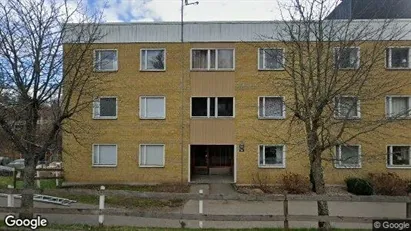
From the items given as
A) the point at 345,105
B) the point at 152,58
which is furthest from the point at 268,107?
the point at 345,105

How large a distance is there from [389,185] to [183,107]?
469 inches

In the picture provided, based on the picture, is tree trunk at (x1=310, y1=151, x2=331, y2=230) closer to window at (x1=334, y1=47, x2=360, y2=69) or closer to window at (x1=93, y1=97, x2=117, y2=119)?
window at (x1=334, y1=47, x2=360, y2=69)

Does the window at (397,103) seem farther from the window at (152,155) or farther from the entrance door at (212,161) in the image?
the window at (152,155)

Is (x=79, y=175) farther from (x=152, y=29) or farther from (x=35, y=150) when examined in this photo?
(x=35, y=150)

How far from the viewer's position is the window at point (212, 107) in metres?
21.0

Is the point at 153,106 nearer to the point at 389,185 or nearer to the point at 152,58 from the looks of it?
the point at 152,58

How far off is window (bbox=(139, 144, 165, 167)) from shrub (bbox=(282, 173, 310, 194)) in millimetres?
7231

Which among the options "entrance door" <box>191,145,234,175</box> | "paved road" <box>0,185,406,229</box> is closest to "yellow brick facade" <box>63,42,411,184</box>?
"entrance door" <box>191,145,234,175</box>

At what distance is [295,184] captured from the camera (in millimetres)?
18578

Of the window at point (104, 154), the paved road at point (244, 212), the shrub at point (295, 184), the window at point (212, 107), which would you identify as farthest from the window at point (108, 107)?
the shrub at point (295, 184)

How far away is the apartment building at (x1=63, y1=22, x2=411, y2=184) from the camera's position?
2070 centimetres

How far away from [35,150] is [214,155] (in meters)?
14.4

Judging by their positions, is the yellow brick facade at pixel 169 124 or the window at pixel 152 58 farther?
the window at pixel 152 58

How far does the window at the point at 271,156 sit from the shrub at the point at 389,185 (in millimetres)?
4991
